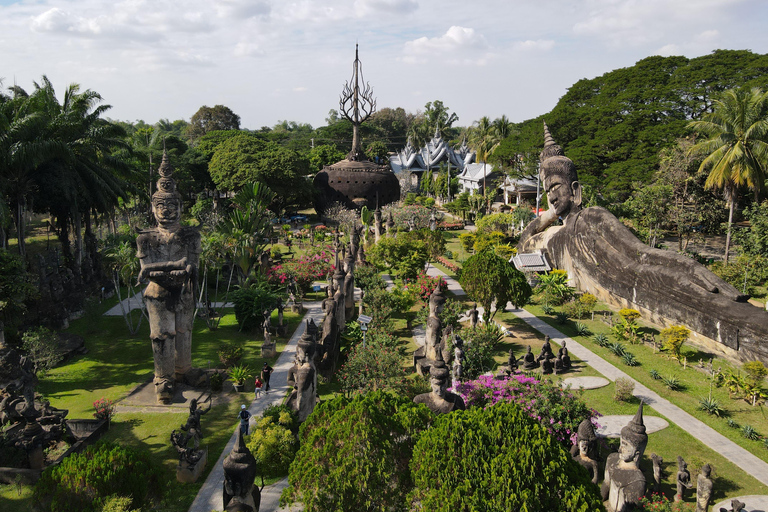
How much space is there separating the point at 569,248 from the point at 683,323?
816 cm

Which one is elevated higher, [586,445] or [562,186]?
[562,186]

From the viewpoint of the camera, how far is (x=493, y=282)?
829 inches

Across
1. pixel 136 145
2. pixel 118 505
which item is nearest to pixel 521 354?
pixel 118 505

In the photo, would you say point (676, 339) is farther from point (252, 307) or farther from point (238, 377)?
point (252, 307)

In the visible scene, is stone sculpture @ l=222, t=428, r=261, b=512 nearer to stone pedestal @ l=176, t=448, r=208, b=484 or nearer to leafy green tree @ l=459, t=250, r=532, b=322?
stone pedestal @ l=176, t=448, r=208, b=484

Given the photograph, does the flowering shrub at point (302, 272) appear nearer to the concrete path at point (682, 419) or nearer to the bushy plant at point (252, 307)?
the bushy plant at point (252, 307)

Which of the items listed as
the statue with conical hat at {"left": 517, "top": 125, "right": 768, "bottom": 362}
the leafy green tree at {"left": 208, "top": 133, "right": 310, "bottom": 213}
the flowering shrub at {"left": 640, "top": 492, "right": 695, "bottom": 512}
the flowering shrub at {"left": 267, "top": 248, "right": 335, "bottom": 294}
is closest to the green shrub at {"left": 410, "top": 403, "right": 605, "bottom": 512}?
the flowering shrub at {"left": 640, "top": 492, "right": 695, "bottom": 512}

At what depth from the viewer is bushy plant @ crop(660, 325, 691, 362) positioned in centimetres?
1911

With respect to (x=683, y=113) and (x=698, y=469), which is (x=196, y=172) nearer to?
(x=683, y=113)

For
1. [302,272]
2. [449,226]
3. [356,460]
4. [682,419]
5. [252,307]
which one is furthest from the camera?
[449,226]

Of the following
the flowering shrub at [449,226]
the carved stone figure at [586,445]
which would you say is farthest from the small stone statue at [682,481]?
the flowering shrub at [449,226]

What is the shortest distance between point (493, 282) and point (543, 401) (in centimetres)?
820

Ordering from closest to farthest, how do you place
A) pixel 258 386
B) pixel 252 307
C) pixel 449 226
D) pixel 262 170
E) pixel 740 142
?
pixel 258 386 < pixel 252 307 < pixel 740 142 < pixel 262 170 < pixel 449 226

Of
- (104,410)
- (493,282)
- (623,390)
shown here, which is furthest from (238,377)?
(623,390)
